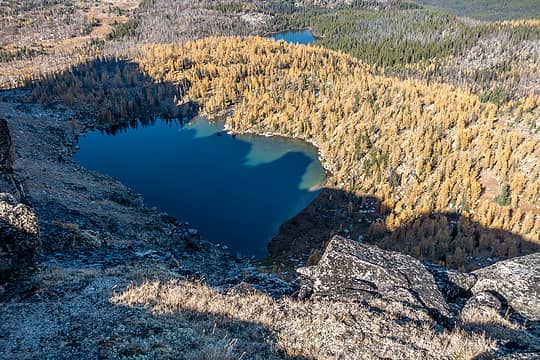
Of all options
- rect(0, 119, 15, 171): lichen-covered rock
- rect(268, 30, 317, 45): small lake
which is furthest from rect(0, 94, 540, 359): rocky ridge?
rect(268, 30, 317, 45): small lake

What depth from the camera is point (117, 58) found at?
3728 inches

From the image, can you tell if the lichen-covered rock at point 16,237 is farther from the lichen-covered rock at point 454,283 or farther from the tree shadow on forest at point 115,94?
the tree shadow on forest at point 115,94

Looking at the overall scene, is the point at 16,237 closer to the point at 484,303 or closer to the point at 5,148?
the point at 5,148

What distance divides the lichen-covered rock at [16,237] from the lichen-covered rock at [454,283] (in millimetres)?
16150

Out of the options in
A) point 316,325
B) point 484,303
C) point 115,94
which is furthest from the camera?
point 115,94

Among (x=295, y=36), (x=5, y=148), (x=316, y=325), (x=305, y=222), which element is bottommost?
(x=305, y=222)

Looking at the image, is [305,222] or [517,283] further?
[305,222]

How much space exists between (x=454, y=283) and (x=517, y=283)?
7.24ft

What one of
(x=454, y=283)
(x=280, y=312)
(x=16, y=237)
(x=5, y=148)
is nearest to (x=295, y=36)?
(x=5, y=148)

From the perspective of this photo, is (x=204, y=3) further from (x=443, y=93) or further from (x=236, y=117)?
(x=443, y=93)

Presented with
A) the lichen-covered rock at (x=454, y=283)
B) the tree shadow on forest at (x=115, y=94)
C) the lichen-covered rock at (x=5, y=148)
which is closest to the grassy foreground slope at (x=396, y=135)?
the tree shadow on forest at (x=115, y=94)

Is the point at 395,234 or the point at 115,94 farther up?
the point at 115,94

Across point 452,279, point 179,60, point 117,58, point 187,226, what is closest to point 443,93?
point 187,226

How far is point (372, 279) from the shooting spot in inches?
496
